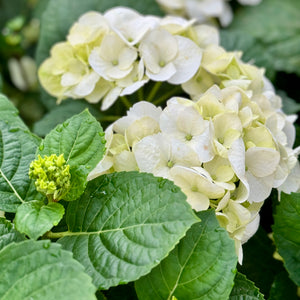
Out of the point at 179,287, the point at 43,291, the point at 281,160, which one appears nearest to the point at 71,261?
the point at 43,291

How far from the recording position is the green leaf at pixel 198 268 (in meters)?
0.51

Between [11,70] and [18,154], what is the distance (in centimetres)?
64

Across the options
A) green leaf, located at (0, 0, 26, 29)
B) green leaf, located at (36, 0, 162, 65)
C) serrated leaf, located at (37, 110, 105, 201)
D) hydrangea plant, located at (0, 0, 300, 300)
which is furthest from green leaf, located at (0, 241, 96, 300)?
green leaf, located at (0, 0, 26, 29)

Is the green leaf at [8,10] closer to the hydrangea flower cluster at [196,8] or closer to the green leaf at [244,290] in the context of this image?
the hydrangea flower cluster at [196,8]

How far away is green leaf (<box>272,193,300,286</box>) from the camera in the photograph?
606 mm

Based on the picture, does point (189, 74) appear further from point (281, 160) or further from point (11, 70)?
point (11, 70)

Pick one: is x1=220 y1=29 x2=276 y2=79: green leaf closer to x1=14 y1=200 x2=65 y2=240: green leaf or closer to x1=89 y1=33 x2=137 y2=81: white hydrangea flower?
x1=89 y1=33 x2=137 y2=81: white hydrangea flower

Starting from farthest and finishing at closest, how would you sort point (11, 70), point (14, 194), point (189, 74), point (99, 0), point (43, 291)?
1. point (11, 70)
2. point (99, 0)
3. point (189, 74)
4. point (14, 194)
5. point (43, 291)

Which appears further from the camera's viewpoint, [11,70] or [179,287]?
[11,70]

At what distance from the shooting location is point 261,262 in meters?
0.70

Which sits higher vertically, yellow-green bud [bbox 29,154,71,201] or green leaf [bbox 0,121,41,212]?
yellow-green bud [bbox 29,154,71,201]

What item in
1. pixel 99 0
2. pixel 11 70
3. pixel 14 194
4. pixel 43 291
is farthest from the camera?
pixel 11 70

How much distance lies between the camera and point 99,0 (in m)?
1.00

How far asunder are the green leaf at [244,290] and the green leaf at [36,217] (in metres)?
0.24
